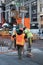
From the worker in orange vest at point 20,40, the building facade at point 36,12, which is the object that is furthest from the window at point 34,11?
the worker in orange vest at point 20,40

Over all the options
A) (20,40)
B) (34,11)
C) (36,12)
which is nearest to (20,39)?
(20,40)

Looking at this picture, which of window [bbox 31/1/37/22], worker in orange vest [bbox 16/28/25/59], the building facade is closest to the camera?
worker in orange vest [bbox 16/28/25/59]

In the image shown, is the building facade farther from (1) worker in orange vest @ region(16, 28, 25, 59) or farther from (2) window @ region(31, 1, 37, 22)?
(1) worker in orange vest @ region(16, 28, 25, 59)

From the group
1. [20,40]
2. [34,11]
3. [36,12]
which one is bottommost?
[20,40]

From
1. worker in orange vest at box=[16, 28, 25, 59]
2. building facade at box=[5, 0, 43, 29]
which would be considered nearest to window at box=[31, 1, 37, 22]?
building facade at box=[5, 0, 43, 29]

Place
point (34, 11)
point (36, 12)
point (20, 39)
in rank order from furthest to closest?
1. point (34, 11)
2. point (36, 12)
3. point (20, 39)

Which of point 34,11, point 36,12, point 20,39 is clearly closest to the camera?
point 20,39

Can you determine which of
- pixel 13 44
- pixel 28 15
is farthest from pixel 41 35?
pixel 13 44

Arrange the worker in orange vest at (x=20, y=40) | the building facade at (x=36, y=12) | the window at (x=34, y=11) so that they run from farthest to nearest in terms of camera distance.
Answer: the window at (x=34, y=11) → the building facade at (x=36, y=12) → the worker in orange vest at (x=20, y=40)

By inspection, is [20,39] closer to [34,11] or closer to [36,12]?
[36,12]

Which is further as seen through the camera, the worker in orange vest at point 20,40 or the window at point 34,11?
the window at point 34,11

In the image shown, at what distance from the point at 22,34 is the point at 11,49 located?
499 cm

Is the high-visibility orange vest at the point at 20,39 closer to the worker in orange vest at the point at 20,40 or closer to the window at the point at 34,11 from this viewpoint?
the worker in orange vest at the point at 20,40

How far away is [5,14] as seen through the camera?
56.9m
